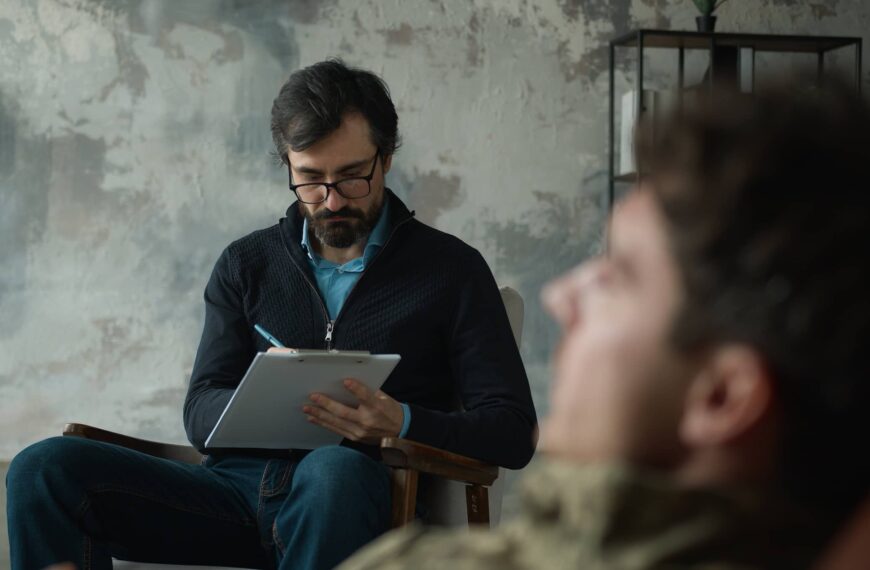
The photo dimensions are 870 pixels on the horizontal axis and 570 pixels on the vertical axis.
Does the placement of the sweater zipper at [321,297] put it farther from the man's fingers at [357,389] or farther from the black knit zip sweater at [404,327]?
the man's fingers at [357,389]

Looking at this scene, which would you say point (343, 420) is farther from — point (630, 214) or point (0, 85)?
point (0, 85)

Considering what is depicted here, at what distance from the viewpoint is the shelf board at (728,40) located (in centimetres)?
392

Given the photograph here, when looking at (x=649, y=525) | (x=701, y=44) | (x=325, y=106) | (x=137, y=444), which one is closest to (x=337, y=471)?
A: (x=137, y=444)

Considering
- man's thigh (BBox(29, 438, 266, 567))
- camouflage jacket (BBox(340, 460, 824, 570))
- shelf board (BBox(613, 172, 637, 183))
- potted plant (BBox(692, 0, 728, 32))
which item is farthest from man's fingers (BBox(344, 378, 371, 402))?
potted plant (BBox(692, 0, 728, 32))

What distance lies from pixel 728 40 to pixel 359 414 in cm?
244

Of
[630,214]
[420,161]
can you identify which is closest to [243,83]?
[420,161]

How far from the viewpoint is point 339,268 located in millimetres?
2520

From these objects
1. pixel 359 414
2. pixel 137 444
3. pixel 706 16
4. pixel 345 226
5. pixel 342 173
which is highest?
pixel 706 16

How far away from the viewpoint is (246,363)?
8.11 feet

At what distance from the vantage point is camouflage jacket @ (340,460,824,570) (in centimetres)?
58

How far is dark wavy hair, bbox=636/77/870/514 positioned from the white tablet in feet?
4.65

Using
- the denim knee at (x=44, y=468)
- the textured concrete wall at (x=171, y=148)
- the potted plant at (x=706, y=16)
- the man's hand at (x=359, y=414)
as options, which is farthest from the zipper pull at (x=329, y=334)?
the potted plant at (x=706, y=16)

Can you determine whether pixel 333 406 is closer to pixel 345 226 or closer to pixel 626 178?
pixel 345 226

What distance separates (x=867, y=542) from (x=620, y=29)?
3.64m
